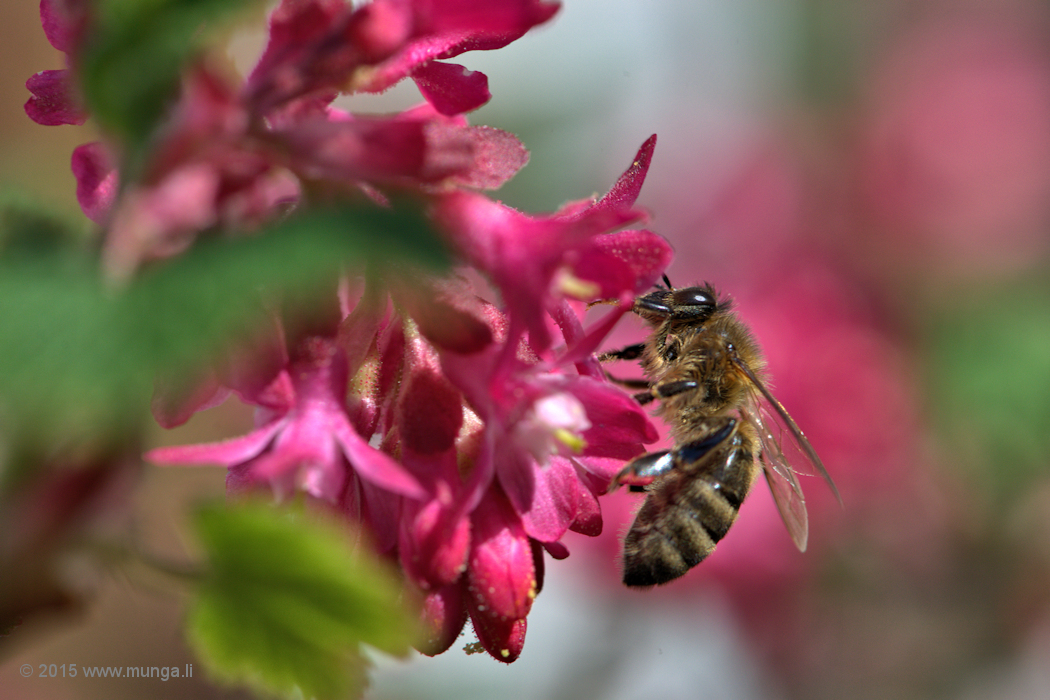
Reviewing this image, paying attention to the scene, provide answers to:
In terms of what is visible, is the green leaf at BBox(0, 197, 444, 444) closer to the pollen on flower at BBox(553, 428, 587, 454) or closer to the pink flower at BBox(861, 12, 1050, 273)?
the pollen on flower at BBox(553, 428, 587, 454)

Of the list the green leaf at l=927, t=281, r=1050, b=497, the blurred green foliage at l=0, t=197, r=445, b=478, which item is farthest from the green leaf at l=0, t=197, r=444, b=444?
the green leaf at l=927, t=281, r=1050, b=497

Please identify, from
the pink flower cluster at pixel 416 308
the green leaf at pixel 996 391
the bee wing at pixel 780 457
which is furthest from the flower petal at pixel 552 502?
the green leaf at pixel 996 391

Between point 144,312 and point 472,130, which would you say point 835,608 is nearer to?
point 472,130

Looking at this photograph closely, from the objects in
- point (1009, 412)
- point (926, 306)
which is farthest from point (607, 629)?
point (926, 306)

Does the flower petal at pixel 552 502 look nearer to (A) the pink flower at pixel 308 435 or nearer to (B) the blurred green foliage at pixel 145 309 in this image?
(A) the pink flower at pixel 308 435

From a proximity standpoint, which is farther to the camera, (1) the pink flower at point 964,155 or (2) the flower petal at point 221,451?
(1) the pink flower at point 964,155

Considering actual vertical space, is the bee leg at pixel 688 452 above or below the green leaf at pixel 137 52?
below

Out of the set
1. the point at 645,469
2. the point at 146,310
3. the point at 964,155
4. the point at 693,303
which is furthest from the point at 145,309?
the point at 964,155
